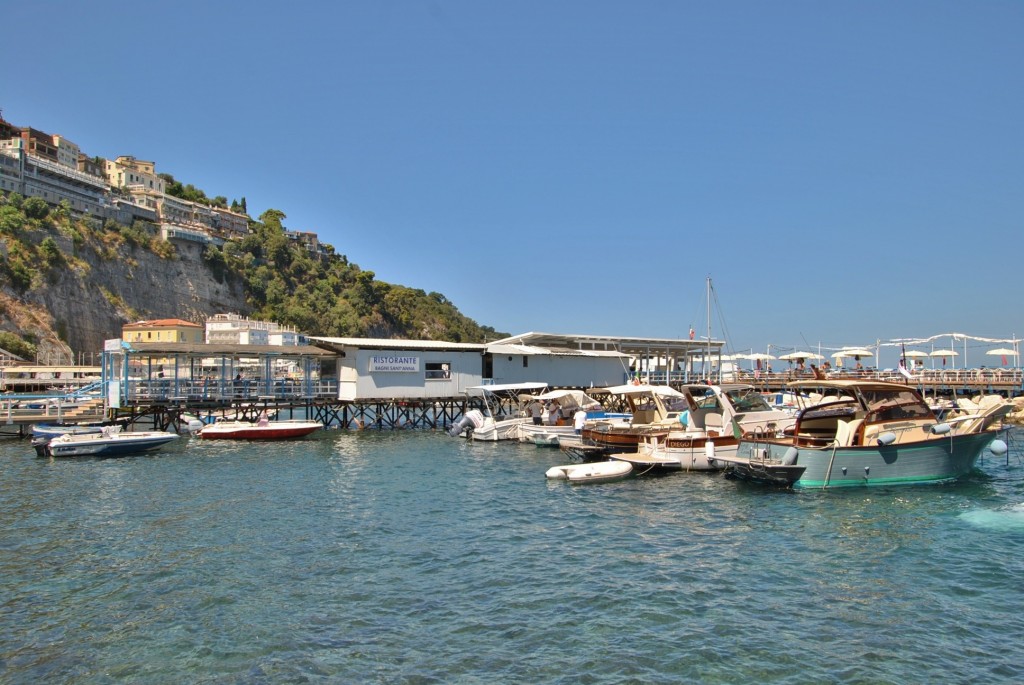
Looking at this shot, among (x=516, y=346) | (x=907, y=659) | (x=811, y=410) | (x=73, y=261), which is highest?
(x=73, y=261)

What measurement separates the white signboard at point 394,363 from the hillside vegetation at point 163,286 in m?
42.4

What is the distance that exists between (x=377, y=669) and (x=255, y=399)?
37089 millimetres

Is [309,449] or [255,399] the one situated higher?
[255,399]

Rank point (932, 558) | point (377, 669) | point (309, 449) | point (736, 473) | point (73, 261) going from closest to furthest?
point (377, 669)
point (932, 558)
point (736, 473)
point (309, 449)
point (73, 261)

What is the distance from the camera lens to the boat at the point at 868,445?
24984mm

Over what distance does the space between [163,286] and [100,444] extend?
69868 mm

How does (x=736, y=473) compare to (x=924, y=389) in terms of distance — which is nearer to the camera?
(x=736, y=473)

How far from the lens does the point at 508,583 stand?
51.1 ft

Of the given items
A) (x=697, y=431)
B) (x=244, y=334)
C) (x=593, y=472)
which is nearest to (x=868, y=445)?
(x=697, y=431)

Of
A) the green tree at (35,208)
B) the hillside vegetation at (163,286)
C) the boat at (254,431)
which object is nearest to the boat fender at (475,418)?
the boat at (254,431)

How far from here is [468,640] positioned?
12477mm

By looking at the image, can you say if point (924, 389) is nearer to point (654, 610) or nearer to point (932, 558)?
point (932, 558)

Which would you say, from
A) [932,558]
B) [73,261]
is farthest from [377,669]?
[73,261]

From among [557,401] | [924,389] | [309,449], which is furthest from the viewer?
[924,389]
